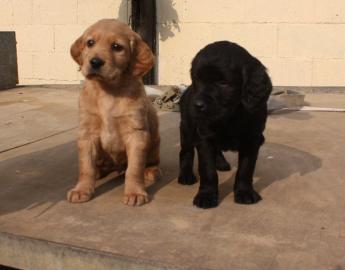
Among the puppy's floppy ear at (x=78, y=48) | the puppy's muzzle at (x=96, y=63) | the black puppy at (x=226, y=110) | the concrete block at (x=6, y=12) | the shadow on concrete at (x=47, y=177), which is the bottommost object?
the shadow on concrete at (x=47, y=177)

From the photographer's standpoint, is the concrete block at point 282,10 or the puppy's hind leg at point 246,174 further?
the concrete block at point 282,10

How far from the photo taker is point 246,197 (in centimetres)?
350

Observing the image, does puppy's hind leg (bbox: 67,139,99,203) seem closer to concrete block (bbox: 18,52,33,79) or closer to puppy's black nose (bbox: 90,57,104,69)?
puppy's black nose (bbox: 90,57,104,69)

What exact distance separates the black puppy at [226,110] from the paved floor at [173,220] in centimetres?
17

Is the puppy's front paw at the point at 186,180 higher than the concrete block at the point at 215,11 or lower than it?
lower

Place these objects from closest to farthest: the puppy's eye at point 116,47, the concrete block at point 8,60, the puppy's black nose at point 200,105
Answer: the puppy's black nose at point 200,105, the puppy's eye at point 116,47, the concrete block at point 8,60

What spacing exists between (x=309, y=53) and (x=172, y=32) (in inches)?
91.8

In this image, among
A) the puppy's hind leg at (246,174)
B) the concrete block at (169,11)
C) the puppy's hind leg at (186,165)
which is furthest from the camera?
the concrete block at (169,11)

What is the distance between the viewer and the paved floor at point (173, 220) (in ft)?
8.98

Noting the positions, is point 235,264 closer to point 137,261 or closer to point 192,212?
point 137,261

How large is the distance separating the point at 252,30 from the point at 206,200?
5802 mm

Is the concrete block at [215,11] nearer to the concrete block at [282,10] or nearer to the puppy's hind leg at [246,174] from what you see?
the concrete block at [282,10]

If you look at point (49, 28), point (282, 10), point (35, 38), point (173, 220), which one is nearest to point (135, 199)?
point (173, 220)

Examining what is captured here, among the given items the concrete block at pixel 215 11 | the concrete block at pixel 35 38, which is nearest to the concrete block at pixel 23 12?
the concrete block at pixel 35 38
